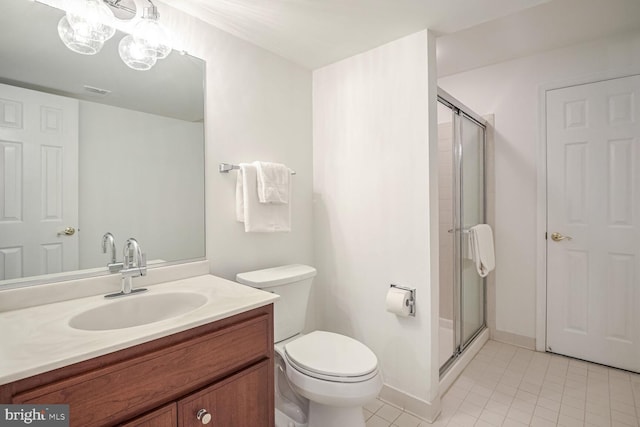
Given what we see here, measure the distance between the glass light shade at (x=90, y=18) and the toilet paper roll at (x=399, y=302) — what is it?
72.3 inches

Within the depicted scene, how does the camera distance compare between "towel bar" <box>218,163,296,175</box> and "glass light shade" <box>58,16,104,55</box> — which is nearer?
"glass light shade" <box>58,16,104,55</box>

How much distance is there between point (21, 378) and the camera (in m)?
0.73

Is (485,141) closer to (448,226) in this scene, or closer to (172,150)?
(448,226)

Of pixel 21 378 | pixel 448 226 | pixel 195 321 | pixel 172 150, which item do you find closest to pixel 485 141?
pixel 448 226

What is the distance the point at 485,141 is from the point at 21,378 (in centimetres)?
305

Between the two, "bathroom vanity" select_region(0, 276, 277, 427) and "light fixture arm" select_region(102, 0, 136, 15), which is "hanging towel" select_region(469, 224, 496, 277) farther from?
"light fixture arm" select_region(102, 0, 136, 15)

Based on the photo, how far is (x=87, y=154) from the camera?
4.37ft

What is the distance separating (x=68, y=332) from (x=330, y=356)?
103 centimetres

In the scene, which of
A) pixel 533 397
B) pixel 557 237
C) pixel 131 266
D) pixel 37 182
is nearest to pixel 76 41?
pixel 37 182

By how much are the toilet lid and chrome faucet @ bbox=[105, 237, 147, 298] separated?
77 centimetres

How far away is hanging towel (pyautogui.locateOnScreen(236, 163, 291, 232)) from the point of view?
1771 mm

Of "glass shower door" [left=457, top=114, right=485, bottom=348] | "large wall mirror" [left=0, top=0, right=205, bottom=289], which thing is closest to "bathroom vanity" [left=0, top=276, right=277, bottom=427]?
"large wall mirror" [left=0, top=0, right=205, bottom=289]

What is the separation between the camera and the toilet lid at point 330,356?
139 cm

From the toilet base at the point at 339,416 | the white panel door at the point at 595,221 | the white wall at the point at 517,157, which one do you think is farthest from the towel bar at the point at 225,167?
the white panel door at the point at 595,221
